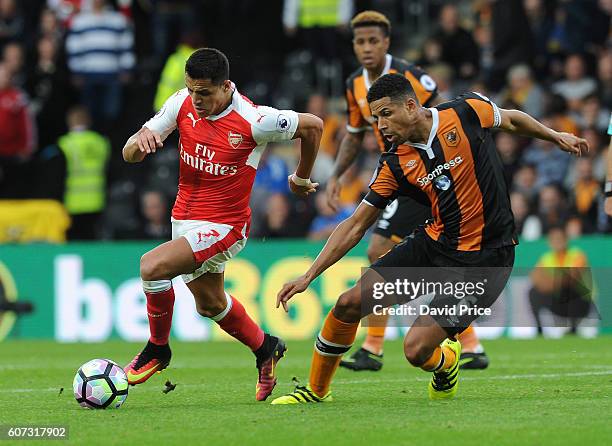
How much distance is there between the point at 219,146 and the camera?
8.62 m

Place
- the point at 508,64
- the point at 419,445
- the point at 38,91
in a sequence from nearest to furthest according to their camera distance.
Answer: the point at 419,445 → the point at 508,64 → the point at 38,91

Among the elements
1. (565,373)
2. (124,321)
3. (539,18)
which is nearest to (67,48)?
(124,321)

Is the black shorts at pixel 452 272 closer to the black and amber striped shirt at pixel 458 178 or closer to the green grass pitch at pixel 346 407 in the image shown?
the black and amber striped shirt at pixel 458 178

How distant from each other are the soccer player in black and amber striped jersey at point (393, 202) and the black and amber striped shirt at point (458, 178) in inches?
90.3

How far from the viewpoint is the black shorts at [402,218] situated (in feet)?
35.1

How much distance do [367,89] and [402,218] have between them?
1.15 m

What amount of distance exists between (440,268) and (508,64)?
1015cm

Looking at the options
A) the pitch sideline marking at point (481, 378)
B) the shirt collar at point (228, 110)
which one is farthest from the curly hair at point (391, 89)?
the pitch sideline marking at point (481, 378)

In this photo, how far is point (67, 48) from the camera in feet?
62.8

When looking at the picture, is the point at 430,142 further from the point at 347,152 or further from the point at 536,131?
the point at 347,152

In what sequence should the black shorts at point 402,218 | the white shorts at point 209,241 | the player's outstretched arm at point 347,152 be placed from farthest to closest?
the player's outstretched arm at point 347,152 → the black shorts at point 402,218 → the white shorts at point 209,241

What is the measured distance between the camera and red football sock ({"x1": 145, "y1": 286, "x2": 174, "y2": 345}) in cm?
861

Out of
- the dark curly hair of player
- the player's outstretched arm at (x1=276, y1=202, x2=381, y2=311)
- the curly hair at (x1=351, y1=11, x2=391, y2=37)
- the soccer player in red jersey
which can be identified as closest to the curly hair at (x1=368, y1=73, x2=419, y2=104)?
the player's outstretched arm at (x1=276, y1=202, x2=381, y2=311)

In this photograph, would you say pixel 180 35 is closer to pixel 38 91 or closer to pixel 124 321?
pixel 38 91
